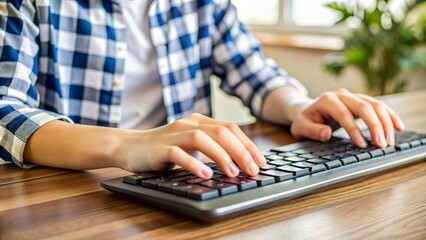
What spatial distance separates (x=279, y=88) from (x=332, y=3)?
5.66 feet

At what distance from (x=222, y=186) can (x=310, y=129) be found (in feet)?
1.25

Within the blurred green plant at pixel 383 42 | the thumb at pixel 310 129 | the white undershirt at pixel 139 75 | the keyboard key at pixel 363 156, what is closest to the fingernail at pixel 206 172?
the keyboard key at pixel 363 156

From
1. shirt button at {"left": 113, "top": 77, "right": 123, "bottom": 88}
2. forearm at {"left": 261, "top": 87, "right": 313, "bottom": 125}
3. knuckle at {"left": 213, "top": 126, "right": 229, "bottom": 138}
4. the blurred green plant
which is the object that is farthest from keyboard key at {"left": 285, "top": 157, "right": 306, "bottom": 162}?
the blurred green plant

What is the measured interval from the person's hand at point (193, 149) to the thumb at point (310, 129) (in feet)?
0.83

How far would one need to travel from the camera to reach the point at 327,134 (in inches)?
35.8

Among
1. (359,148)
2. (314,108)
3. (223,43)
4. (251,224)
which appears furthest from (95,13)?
(251,224)

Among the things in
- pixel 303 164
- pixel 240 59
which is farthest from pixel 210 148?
pixel 240 59

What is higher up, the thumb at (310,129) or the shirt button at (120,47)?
the shirt button at (120,47)

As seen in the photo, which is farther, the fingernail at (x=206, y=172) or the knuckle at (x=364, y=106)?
the knuckle at (x=364, y=106)

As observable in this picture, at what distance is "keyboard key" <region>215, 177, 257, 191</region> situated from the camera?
23.8 inches

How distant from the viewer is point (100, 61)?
1099mm

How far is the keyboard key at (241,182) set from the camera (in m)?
0.60

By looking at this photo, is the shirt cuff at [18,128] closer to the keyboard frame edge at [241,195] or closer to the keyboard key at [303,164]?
the keyboard frame edge at [241,195]

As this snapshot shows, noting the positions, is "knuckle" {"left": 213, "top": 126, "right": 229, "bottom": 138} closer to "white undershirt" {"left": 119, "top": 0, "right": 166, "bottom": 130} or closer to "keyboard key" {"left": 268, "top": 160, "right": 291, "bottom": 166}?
"keyboard key" {"left": 268, "top": 160, "right": 291, "bottom": 166}
